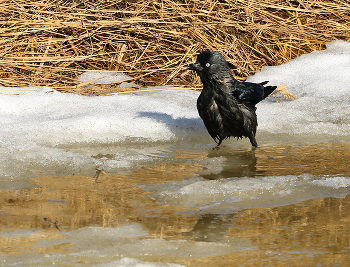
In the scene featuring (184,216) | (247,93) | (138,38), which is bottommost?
(184,216)

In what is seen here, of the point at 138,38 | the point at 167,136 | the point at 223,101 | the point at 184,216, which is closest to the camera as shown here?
the point at 184,216

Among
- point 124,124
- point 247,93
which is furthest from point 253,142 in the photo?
point 124,124

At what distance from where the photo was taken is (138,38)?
587cm

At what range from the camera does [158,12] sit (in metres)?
6.01

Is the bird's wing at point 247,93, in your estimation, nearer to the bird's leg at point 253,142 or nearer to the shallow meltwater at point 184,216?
the bird's leg at point 253,142

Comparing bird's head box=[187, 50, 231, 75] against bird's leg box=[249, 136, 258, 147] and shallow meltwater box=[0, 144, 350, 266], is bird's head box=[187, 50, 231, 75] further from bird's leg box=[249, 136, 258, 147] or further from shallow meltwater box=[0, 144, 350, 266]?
shallow meltwater box=[0, 144, 350, 266]

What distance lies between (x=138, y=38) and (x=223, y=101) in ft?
7.86

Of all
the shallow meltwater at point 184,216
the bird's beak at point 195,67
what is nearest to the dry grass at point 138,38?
the bird's beak at point 195,67

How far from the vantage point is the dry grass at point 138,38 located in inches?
217

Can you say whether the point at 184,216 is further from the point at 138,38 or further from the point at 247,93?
the point at 138,38

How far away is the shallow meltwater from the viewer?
5.99ft

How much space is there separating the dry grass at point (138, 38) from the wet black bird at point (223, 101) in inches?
62.4

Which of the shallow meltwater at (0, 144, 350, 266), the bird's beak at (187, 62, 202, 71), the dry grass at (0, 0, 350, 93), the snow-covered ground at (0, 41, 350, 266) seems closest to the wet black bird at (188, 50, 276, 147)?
the bird's beak at (187, 62, 202, 71)

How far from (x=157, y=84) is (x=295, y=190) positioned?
3.11 metres
